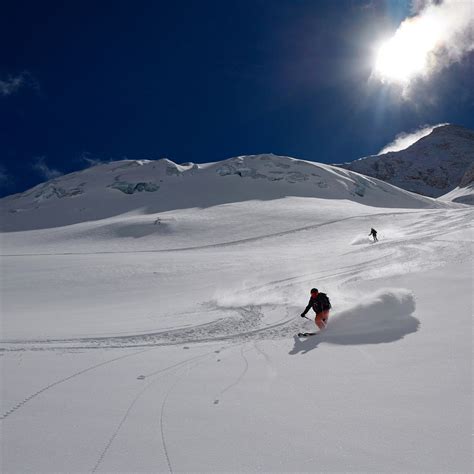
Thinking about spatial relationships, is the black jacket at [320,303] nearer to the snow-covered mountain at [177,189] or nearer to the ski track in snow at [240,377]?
the ski track in snow at [240,377]

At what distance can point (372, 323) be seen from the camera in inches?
341

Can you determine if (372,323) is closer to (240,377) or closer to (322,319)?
(322,319)

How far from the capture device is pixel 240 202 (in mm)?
64125

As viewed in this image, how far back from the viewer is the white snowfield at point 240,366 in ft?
12.8

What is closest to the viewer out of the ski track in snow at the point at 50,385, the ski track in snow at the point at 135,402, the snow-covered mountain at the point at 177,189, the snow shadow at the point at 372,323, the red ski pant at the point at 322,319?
the ski track in snow at the point at 135,402

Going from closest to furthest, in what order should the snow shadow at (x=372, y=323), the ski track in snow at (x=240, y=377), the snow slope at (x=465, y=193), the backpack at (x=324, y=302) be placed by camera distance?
the ski track in snow at (x=240, y=377) < the snow shadow at (x=372, y=323) < the backpack at (x=324, y=302) < the snow slope at (x=465, y=193)

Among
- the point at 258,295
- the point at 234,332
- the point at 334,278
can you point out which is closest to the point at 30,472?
the point at 234,332

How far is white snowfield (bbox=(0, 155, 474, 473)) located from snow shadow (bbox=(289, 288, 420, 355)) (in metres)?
0.05

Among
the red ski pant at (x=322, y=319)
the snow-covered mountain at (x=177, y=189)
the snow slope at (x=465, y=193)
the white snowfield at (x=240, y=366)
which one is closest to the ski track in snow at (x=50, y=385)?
the white snowfield at (x=240, y=366)

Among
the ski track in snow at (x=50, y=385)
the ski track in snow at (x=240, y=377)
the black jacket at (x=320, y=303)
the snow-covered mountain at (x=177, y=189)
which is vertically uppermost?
the snow-covered mountain at (x=177, y=189)

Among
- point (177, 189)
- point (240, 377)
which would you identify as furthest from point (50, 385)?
point (177, 189)

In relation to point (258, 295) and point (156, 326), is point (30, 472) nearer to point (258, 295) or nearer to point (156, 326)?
point (156, 326)

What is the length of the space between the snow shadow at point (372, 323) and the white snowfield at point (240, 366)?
0.05 metres

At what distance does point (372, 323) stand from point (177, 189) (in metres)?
69.9
